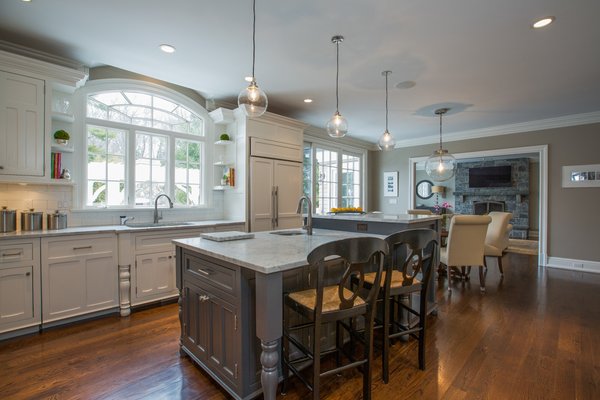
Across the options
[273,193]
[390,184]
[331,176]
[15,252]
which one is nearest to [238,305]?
[15,252]

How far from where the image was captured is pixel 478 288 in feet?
12.8

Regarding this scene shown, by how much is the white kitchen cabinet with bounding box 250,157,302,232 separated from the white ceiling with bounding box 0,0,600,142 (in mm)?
1027

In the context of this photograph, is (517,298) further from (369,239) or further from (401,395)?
(369,239)

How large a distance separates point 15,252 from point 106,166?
1.30 meters

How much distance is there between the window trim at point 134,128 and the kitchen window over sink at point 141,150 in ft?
0.04

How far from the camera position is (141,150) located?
3.65 m

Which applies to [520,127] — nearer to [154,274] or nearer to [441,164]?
[441,164]

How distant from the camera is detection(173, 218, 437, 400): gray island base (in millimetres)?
1447

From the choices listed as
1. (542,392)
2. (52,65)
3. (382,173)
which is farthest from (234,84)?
(382,173)

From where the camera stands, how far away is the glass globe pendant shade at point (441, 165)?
4.75m

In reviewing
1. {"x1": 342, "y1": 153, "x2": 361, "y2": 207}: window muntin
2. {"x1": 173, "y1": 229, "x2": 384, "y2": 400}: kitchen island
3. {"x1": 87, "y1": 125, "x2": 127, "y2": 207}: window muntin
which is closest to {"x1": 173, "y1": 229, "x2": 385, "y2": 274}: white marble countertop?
{"x1": 173, "y1": 229, "x2": 384, "y2": 400}: kitchen island

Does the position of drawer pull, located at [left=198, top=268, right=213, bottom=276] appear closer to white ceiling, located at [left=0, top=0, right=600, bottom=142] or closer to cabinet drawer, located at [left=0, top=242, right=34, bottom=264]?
cabinet drawer, located at [left=0, top=242, right=34, bottom=264]

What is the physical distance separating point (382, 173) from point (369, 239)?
6.32m

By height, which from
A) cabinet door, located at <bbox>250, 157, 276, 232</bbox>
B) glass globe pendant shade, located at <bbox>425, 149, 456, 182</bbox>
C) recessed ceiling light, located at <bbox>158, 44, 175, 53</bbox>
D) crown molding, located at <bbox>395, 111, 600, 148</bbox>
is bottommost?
cabinet door, located at <bbox>250, 157, 276, 232</bbox>
